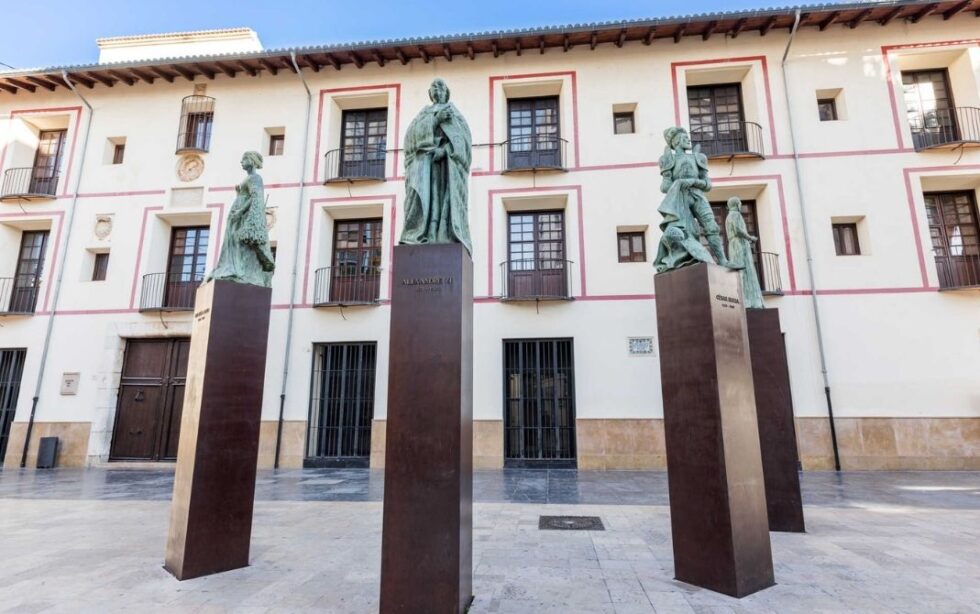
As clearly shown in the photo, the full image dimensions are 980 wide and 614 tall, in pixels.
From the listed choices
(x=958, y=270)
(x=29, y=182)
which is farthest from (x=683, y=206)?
(x=29, y=182)

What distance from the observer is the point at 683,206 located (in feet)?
15.4

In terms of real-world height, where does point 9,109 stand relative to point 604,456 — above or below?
above

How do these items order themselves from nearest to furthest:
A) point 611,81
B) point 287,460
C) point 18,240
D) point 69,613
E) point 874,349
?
point 69,613 < point 874,349 < point 287,460 < point 611,81 < point 18,240

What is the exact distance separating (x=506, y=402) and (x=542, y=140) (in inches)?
280

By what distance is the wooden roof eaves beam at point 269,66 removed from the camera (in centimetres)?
1330

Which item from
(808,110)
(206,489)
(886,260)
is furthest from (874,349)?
(206,489)

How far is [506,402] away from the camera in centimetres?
1148

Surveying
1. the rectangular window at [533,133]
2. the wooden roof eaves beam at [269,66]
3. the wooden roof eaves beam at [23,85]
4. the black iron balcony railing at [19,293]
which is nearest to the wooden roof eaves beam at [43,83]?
the wooden roof eaves beam at [23,85]

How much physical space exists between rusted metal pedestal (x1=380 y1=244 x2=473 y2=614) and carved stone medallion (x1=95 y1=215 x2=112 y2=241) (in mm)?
14041

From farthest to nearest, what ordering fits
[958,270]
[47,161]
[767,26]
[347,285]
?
[47,161] → [347,285] → [767,26] → [958,270]

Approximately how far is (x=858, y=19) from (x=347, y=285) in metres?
14.6

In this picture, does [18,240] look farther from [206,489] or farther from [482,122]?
[206,489]

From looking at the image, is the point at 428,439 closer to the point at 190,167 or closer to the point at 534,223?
the point at 534,223

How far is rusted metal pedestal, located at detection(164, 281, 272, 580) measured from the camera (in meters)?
4.10
